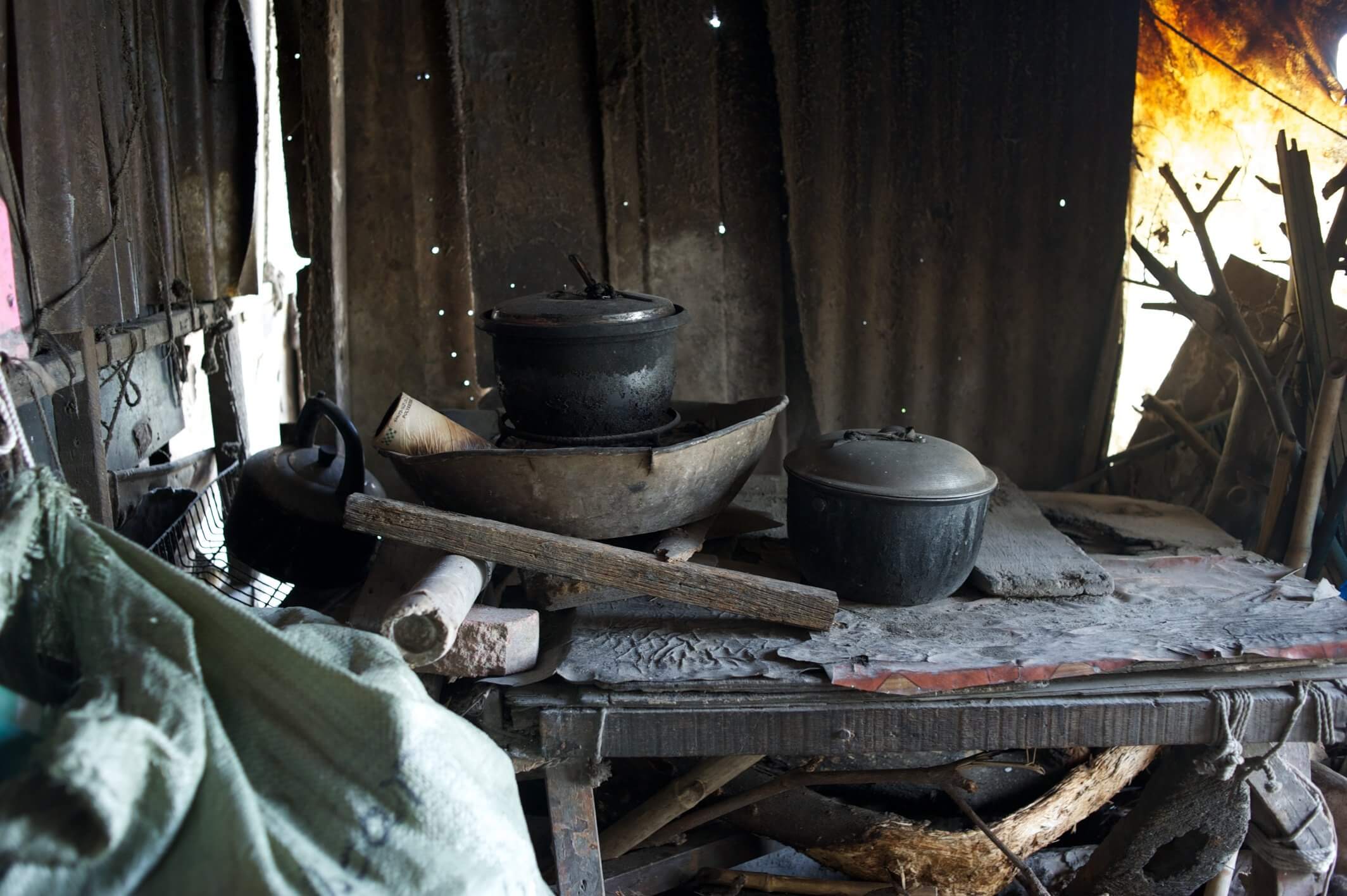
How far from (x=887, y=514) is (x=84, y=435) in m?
1.79

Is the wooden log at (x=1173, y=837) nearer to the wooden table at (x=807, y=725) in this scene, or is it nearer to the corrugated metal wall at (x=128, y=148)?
the wooden table at (x=807, y=725)

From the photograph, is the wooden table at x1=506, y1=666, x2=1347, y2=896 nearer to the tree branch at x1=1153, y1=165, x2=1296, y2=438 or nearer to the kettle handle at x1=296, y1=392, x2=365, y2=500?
the kettle handle at x1=296, y1=392, x2=365, y2=500

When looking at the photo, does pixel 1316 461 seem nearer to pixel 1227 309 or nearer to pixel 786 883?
pixel 1227 309

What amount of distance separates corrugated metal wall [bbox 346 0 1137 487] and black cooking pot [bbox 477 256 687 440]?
1.44 metres

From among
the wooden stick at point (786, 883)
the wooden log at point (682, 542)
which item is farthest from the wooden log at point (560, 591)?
the wooden stick at point (786, 883)

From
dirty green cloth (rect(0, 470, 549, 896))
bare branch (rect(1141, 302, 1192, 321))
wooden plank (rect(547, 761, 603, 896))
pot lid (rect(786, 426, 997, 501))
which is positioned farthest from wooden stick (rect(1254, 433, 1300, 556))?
dirty green cloth (rect(0, 470, 549, 896))

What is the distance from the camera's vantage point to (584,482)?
2.32 meters

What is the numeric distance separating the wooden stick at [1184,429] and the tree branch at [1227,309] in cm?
29

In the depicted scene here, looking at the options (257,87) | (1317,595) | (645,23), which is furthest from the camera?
(645,23)

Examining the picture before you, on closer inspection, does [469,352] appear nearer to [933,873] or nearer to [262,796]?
[933,873]

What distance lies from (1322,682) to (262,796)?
7.34 feet

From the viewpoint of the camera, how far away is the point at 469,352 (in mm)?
3988

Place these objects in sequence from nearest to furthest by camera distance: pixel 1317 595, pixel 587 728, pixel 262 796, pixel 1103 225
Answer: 1. pixel 262 796
2. pixel 587 728
3. pixel 1317 595
4. pixel 1103 225

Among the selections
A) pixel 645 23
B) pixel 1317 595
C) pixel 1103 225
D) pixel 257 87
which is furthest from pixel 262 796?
pixel 1103 225
